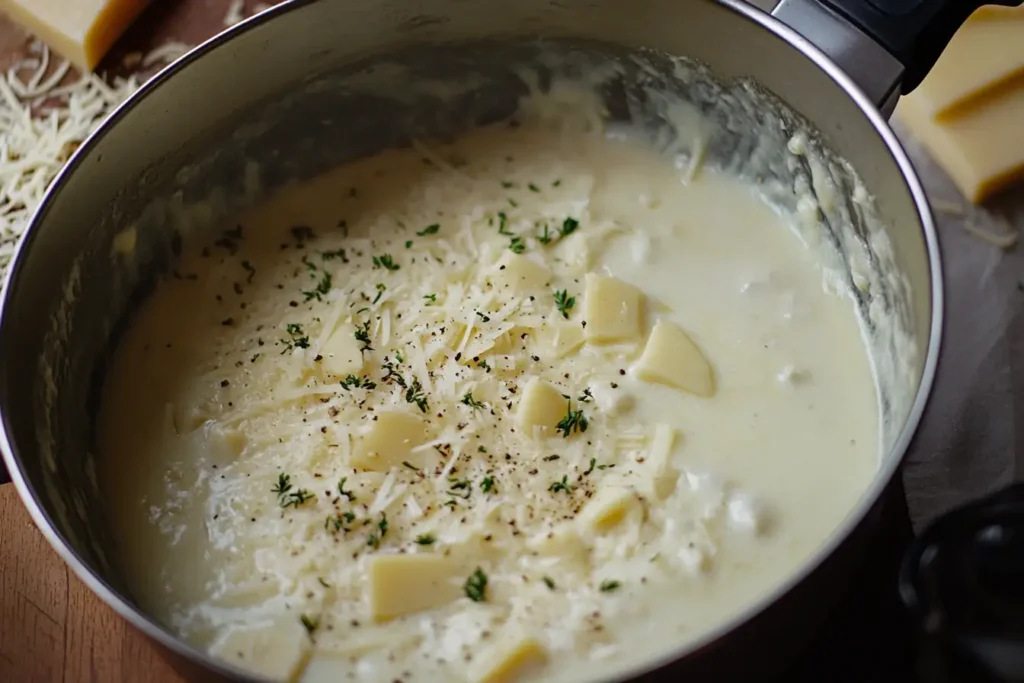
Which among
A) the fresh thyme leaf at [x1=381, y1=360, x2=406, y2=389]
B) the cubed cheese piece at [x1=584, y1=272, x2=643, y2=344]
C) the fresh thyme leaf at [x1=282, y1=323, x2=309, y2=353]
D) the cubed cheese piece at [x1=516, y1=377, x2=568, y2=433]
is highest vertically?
the cubed cheese piece at [x1=584, y1=272, x2=643, y2=344]

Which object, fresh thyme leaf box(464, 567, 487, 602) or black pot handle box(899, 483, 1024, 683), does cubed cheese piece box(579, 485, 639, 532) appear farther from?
black pot handle box(899, 483, 1024, 683)

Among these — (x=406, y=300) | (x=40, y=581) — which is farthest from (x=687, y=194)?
(x=40, y=581)

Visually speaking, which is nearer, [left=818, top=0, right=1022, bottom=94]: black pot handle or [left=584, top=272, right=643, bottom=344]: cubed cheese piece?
[left=818, top=0, right=1022, bottom=94]: black pot handle

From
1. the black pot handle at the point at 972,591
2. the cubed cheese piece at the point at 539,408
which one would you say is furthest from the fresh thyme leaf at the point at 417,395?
the black pot handle at the point at 972,591

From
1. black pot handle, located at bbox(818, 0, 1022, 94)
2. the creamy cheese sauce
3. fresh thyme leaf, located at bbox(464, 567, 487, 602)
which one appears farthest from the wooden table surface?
black pot handle, located at bbox(818, 0, 1022, 94)

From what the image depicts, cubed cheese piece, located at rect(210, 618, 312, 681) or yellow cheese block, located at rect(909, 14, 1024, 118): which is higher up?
yellow cheese block, located at rect(909, 14, 1024, 118)

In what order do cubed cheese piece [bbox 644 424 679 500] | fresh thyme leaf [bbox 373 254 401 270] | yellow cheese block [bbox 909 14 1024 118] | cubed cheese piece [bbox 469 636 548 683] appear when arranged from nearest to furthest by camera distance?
cubed cheese piece [bbox 469 636 548 683], cubed cheese piece [bbox 644 424 679 500], fresh thyme leaf [bbox 373 254 401 270], yellow cheese block [bbox 909 14 1024 118]

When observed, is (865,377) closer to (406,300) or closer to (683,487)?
(683,487)
